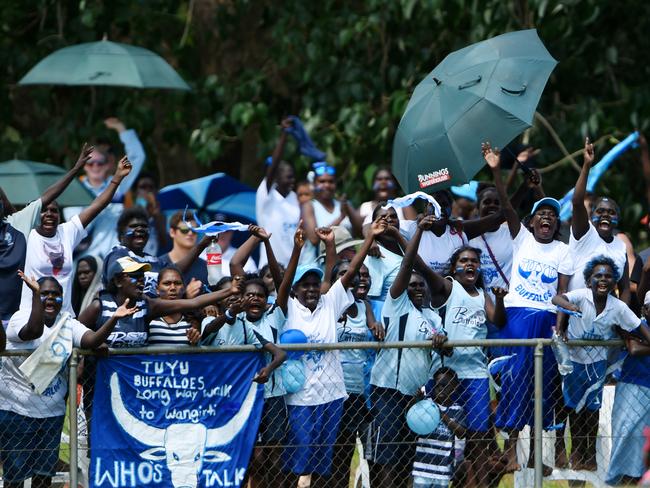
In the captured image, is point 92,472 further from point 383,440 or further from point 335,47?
point 335,47

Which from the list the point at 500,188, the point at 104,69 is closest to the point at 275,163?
the point at 104,69

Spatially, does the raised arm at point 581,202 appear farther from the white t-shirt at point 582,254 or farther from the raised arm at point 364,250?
the raised arm at point 364,250

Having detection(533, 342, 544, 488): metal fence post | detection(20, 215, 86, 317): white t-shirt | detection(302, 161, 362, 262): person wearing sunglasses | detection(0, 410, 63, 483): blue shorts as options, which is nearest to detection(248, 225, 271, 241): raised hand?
detection(20, 215, 86, 317): white t-shirt

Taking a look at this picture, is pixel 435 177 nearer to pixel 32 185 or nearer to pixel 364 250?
pixel 364 250

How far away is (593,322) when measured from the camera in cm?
1016

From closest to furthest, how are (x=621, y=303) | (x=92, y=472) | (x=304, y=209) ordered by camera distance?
(x=92, y=472) < (x=621, y=303) < (x=304, y=209)

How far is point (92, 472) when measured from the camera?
9.46 metres

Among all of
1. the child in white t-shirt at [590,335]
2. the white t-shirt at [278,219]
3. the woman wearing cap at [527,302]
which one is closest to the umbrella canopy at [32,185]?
the white t-shirt at [278,219]

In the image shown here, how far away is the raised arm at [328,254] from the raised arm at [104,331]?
173 centimetres

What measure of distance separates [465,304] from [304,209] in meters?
2.89

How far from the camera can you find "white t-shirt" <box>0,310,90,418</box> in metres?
9.43

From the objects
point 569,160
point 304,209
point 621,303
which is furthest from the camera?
point 569,160

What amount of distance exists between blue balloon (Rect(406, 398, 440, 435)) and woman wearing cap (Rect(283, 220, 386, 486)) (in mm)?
488

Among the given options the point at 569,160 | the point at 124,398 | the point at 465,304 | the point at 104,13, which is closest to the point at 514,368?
the point at 465,304
